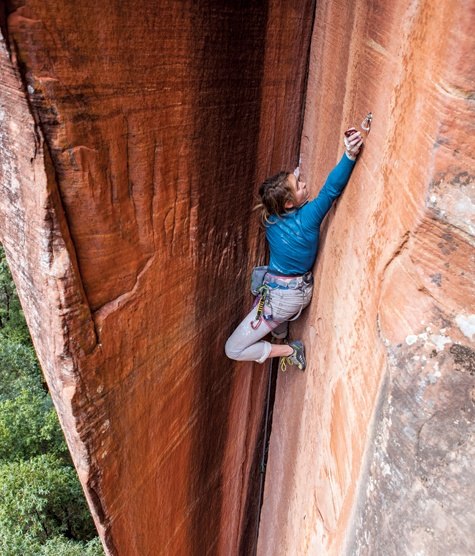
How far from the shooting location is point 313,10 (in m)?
2.38

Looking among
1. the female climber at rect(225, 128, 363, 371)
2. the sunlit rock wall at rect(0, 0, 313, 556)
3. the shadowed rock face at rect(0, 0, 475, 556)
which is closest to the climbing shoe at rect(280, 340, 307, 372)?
the female climber at rect(225, 128, 363, 371)

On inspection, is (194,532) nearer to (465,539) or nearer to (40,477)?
(465,539)

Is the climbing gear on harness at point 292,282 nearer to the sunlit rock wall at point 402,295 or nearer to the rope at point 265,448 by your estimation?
the sunlit rock wall at point 402,295

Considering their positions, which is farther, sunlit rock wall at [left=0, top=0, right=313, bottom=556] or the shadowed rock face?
sunlit rock wall at [left=0, top=0, right=313, bottom=556]

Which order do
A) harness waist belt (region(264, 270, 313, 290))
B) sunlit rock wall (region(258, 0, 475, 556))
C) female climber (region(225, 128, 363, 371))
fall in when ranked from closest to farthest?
sunlit rock wall (region(258, 0, 475, 556)) < female climber (region(225, 128, 363, 371)) < harness waist belt (region(264, 270, 313, 290))

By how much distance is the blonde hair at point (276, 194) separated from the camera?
90.8 inches

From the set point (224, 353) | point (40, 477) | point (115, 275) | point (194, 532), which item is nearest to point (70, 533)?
point (40, 477)

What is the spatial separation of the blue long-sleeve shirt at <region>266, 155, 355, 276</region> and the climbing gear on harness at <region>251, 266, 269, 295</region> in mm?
89

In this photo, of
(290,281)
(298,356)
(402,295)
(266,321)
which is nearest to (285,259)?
(290,281)

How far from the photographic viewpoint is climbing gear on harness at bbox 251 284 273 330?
261 centimetres

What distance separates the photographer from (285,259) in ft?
8.08

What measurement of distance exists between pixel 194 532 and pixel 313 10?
3.19m

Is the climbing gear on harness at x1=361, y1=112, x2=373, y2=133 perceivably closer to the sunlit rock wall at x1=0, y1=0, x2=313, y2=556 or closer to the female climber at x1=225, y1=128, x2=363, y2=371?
the female climber at x1=225, y1=128, x2=363, y2=371

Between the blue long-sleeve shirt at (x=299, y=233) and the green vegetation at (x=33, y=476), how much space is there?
14.4ft
